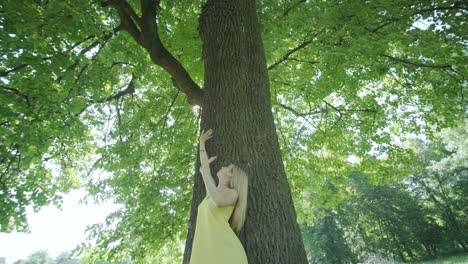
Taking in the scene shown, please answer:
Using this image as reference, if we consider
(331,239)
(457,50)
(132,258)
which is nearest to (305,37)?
(457,50)

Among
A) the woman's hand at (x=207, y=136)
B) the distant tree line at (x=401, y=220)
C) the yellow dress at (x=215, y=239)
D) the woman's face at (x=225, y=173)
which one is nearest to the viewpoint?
the yellow dress at (x=215, y=239)

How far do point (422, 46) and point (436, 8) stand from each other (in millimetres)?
647

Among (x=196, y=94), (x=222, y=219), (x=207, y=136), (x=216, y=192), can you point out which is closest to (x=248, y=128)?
(x=207, y=136)

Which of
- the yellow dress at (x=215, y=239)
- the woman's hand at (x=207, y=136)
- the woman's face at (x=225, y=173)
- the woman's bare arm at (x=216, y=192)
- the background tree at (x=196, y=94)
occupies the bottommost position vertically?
the yellow dress at (x=215, y=239)

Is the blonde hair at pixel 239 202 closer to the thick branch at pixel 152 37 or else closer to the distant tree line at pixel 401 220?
the thick branch at pixel 152 37

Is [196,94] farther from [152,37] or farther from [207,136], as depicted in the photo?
[207,136]

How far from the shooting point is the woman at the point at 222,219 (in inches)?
86.2

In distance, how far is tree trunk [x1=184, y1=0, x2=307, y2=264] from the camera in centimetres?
236

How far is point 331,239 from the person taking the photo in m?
34.6

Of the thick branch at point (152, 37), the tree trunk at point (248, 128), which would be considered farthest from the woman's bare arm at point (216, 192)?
Answer: the thick branch at point (152, 37)

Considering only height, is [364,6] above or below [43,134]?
→ above

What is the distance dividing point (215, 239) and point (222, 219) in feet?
0.57

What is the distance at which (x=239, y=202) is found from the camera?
2.44 metres

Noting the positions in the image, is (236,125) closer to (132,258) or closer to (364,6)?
(364,6)
